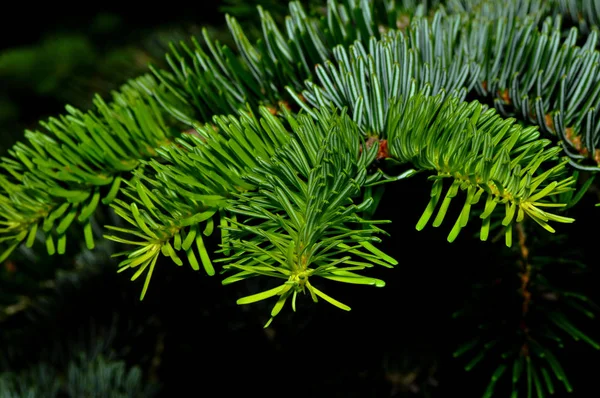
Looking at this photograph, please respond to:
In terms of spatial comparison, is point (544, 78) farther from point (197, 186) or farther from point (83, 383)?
point (83, 383)

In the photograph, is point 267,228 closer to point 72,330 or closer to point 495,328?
point 495,328

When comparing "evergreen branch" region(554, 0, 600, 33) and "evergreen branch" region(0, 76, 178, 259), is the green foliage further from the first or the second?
"evergreen branch" region(554, 0, 600, 33)

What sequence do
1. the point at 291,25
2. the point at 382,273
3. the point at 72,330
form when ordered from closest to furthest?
1. the point at 291,25
2. the point at 382,273
3. the point at 72,330

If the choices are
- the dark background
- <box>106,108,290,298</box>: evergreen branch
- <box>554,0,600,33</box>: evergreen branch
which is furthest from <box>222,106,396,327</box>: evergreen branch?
<box>554,0,600,33</box>: evergreen branch

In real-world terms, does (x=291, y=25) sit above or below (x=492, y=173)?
above

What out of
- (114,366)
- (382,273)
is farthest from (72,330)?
(382,273)

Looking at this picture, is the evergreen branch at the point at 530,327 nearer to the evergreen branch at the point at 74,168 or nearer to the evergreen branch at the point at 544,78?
the evergreen branch at the point at 544,78

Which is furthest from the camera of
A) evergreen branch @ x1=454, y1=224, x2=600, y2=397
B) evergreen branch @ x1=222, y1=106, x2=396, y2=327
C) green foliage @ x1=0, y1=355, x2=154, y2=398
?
green foliage @ x1=0, y1=355, x2=154, y2=398

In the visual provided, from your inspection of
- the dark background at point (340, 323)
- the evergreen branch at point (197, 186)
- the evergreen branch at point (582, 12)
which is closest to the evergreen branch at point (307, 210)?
the evergreen branch at point (197, 186)

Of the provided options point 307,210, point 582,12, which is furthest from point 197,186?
point 582,12
